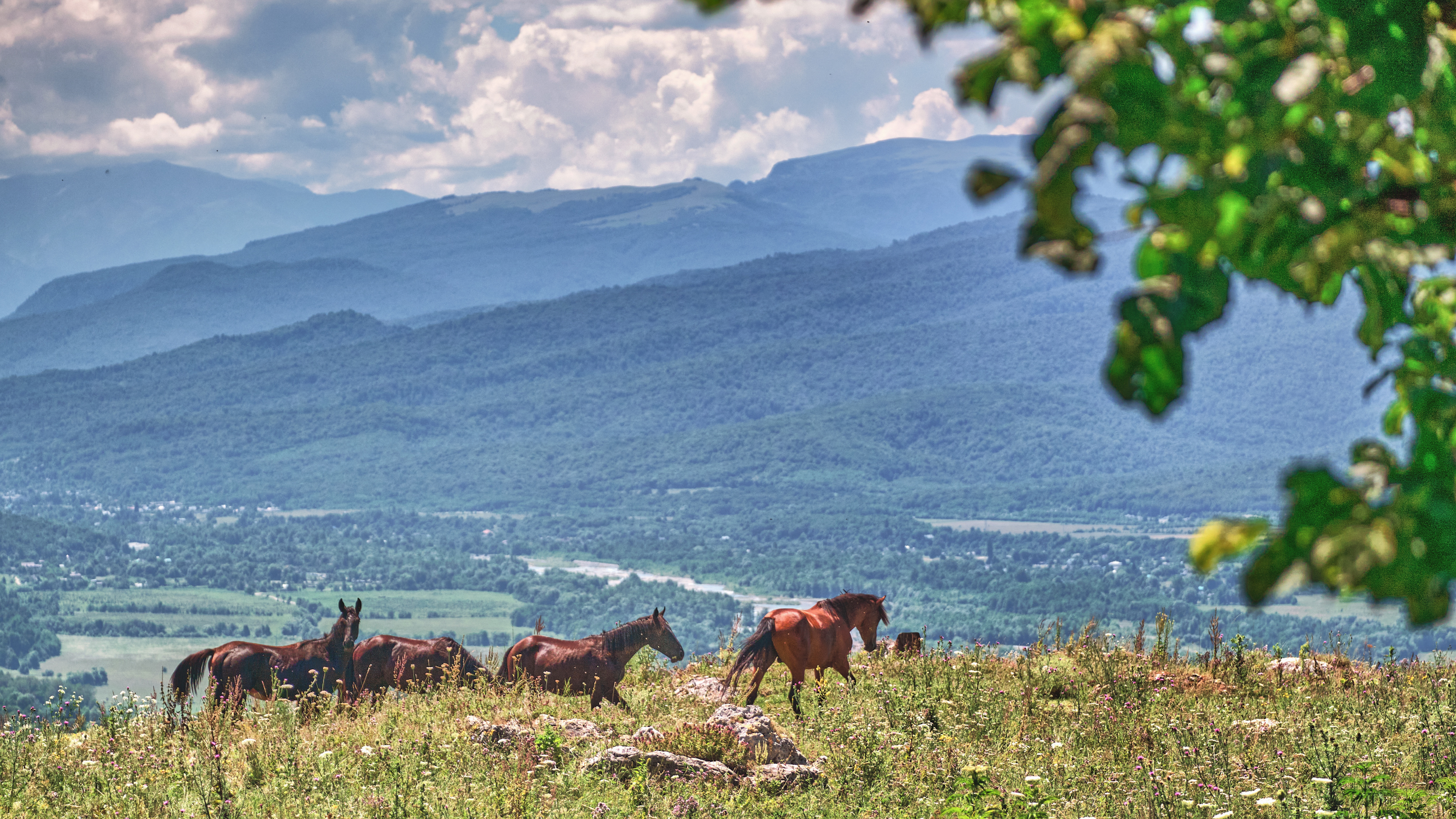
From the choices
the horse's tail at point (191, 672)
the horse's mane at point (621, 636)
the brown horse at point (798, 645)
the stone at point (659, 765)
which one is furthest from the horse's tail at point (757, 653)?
the horse's tail at point (191, 672)

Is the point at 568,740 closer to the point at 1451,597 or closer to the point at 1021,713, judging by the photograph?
the point at 1021,713

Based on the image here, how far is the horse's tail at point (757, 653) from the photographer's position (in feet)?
36.3

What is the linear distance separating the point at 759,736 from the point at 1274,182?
7.36 m

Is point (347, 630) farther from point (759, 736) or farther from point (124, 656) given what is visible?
point (124, 656)

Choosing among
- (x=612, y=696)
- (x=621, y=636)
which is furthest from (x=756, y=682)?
(x=621, y=636)

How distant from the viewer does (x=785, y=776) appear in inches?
334

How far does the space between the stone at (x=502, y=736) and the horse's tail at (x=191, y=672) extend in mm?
3868

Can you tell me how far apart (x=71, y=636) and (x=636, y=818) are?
604ft

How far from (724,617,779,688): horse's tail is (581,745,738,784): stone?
2416 millimetres

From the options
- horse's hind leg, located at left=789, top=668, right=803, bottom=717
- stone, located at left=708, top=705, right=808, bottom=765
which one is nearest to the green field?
horse's hind leg, located at left=789, top=668, right=803, bottom=717

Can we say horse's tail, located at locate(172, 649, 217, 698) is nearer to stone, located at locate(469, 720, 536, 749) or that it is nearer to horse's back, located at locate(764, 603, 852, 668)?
stone, located at locate(469, 720, 536, 749)

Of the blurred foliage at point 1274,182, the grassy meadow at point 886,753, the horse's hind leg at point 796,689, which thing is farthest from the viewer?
the horse's hind leg at point 796,689

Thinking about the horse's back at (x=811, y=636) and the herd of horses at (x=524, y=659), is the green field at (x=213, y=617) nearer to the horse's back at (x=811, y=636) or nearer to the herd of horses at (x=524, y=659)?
the herd of horses at (x=524, y=659)

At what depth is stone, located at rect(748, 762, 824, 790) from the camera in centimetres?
840
